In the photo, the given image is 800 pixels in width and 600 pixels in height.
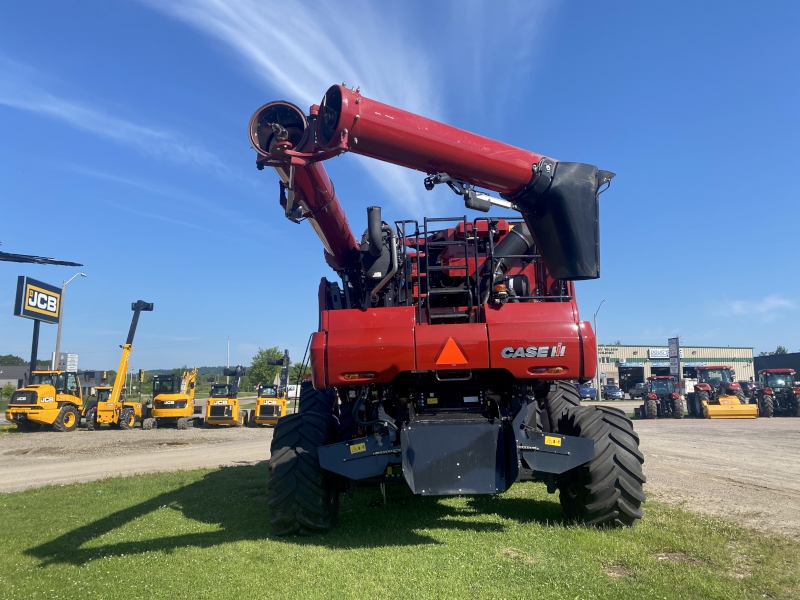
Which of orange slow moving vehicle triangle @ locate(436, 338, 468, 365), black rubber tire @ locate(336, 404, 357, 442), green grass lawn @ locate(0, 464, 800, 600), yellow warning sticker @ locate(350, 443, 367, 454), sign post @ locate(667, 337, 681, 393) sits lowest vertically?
green grass lawn @ locate(0, 464, 800, 600)

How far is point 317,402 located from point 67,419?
21.7 metres

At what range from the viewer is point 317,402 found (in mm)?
7125

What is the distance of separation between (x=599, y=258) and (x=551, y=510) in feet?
10.9

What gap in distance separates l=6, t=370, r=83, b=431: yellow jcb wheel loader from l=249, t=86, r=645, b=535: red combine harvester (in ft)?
70.4

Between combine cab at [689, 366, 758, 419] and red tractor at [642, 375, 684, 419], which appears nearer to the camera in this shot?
combine cab at [689, 366, 758, 419]

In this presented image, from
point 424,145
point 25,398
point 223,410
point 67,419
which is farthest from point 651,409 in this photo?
point 424,145

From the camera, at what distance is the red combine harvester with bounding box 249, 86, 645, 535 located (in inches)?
187

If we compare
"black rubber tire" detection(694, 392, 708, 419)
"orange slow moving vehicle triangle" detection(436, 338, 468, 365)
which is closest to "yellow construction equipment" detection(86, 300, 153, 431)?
"orange slow moving vehicle triangle" detection(436, 338, 468, 365)

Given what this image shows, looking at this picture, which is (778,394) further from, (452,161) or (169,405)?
(452,161)

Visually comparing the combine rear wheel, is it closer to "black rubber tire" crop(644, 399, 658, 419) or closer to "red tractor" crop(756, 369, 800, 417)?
"black rubber tire" crop(644, 399, 658, 419)

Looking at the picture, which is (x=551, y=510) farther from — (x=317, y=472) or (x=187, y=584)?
(x=187, y=584)

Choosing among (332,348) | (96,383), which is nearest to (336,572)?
(332,348)

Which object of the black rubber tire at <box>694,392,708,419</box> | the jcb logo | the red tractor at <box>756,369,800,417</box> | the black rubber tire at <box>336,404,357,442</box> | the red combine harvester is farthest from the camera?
the jcb logo

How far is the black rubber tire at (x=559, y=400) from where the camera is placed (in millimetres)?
7743
